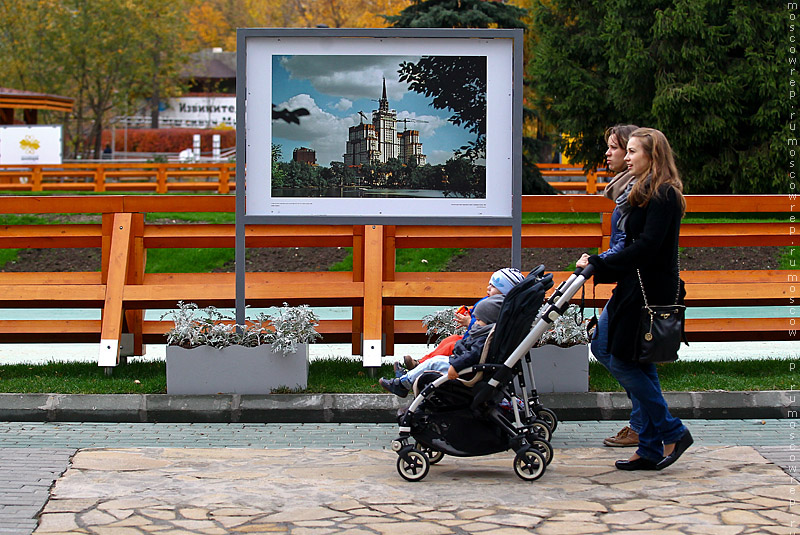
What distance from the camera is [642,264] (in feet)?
19.7

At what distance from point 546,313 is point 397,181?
2456 millimetres

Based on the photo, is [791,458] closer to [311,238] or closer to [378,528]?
[378,528]

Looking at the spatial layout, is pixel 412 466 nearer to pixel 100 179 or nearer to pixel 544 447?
pixel 544 447

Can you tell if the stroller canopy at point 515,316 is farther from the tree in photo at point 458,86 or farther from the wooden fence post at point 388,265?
the wooden fence post at point 388,265

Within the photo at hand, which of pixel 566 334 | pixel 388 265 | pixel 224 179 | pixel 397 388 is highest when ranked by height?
pixel 224 179

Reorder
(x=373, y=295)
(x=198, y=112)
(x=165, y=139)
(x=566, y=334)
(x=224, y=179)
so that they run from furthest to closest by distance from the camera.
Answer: (x=198, y=112)
(x=165, y=139)
(x=224, y=179)
(x=373, y=295)
(x=566, y=334)

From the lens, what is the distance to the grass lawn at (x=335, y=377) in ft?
25.6

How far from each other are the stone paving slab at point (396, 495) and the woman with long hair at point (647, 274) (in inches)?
7.3

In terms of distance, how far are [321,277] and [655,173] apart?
3842 millimetres

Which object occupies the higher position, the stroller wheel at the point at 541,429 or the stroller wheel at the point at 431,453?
the stroller wheel at the point at 541,429

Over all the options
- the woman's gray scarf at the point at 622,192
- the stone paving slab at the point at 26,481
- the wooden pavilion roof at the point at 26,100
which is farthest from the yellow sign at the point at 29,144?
the woman's gray scarf at the point at 622,192

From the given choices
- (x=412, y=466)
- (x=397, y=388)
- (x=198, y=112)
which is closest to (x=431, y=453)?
(x=412, y=466)

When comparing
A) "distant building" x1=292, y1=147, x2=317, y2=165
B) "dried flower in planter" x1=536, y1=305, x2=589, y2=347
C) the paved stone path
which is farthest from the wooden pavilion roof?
"dried flower in planter" x1=536, y1=305, x2=589, y2=347

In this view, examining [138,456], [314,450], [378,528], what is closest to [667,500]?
[378,528]
